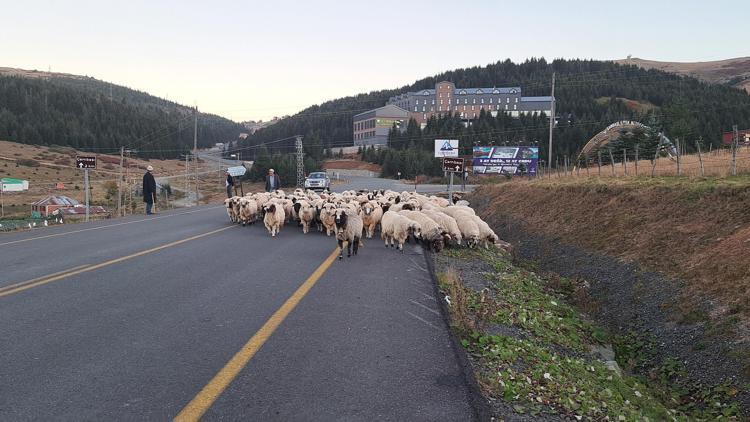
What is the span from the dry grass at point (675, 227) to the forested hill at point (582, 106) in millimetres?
49098

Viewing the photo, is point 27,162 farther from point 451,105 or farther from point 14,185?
point 451,105

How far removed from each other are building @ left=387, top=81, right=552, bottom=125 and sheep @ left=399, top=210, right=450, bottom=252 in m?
125

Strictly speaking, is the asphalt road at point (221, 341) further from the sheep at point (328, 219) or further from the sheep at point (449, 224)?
the sheep at point (328, 219)

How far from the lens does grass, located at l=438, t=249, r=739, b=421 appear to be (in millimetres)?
4278

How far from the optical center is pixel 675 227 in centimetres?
1044

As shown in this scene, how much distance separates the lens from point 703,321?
6727 millimetres

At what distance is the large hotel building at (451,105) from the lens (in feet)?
431

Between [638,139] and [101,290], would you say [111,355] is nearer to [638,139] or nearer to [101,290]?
[101,290]

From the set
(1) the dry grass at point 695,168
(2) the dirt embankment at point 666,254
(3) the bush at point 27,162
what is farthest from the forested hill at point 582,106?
(3) the bush at point 27,162

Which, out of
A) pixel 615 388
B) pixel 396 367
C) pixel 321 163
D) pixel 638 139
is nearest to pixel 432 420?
pixel 396 367

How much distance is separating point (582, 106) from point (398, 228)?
125 meters

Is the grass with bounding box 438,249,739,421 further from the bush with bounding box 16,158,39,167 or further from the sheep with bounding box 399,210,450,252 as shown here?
the bush with bounding box 16,158,39,167

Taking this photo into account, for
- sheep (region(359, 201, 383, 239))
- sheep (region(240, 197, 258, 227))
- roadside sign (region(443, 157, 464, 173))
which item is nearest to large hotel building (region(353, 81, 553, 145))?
roadside sign (region(443, 157, 464, 173))

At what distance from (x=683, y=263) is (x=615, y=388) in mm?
4751
